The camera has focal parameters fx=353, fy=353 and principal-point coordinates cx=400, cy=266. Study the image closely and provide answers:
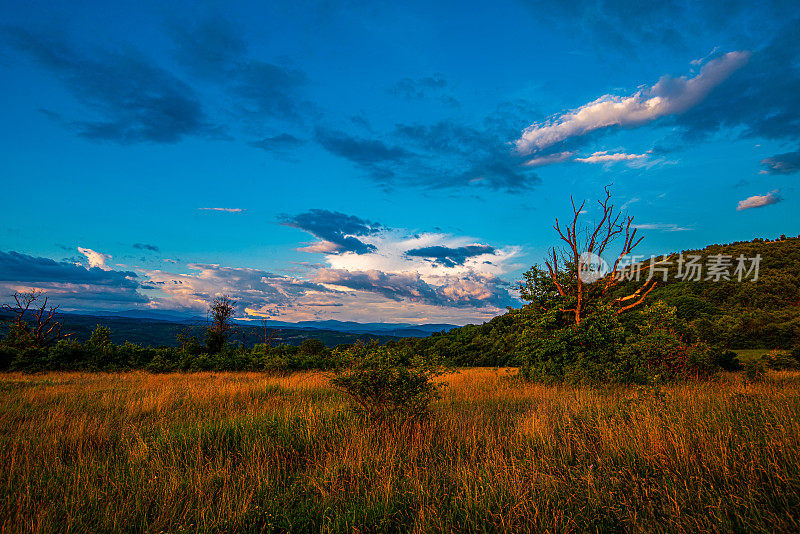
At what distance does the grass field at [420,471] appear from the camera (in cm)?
Result: 349

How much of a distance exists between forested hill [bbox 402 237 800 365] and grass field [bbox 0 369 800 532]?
873 inches

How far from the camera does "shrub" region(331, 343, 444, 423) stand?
707 centimetres

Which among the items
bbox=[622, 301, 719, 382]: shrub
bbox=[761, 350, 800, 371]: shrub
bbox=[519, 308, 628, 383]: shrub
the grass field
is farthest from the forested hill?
the grass field

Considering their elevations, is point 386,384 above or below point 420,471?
above

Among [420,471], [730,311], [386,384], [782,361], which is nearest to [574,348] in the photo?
[386,384]

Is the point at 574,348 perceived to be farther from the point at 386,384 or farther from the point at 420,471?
the point at 420,471

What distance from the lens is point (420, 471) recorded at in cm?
473

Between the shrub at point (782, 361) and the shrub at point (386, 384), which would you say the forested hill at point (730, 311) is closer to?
the shrub at point (782, 361)

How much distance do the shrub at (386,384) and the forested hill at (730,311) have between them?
2139 cm

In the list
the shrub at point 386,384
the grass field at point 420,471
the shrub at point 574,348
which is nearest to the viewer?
the grass field at point 420,471

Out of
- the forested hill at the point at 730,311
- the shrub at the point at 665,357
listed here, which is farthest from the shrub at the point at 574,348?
the forested hill at the point at 730,311

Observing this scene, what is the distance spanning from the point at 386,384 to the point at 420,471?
8.77 ft

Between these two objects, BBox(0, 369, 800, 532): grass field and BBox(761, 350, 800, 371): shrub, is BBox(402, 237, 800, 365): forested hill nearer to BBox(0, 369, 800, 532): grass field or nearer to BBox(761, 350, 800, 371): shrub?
BBox(761, 350, 800, 371): shrub

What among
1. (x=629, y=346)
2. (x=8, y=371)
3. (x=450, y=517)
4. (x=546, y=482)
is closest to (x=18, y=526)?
(x=450, y=517)
